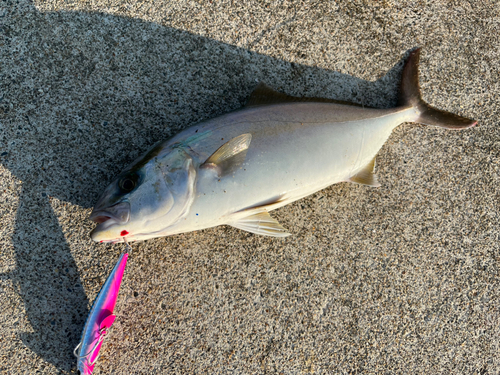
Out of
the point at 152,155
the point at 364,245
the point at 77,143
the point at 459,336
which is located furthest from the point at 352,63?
the point at 459,336

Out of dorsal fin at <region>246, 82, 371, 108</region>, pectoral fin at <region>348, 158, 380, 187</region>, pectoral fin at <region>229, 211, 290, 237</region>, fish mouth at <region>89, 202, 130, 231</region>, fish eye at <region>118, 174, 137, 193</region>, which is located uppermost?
dorsal fin at <region>246, 82, 371, 108</region>

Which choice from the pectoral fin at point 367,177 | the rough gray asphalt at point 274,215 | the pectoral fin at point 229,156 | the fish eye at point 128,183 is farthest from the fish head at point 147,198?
the pectoral fin at point 367,177

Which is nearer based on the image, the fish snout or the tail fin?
the fish snout

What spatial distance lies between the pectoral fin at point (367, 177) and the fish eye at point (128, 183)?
4.28ft

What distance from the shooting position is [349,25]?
7.09 ft

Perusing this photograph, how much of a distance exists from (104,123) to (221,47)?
93 centimetres

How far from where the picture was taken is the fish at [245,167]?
5.01 feet

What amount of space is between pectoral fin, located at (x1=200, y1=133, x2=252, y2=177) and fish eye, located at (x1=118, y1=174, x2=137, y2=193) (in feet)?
1.15

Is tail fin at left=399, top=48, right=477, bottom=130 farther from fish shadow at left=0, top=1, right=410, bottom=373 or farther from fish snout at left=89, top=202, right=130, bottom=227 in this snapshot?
fish snout at left=89, top=202, right=130, bottom=227

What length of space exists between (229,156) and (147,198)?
474 mm

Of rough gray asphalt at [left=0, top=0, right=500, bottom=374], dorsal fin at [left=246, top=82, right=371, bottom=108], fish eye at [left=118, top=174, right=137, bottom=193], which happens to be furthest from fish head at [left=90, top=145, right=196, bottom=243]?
dorsal fin at [left=246, top=82, right=371, bottom=108]

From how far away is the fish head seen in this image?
149cm

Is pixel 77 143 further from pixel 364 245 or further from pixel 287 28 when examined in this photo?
pixel 364 245

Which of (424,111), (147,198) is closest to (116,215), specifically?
(147,198)
